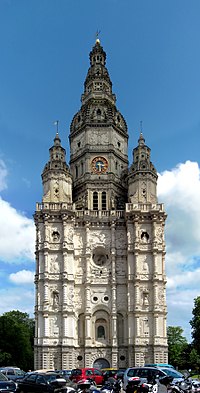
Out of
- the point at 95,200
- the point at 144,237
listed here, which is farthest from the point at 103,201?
the point at 144,237

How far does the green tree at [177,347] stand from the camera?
88894 millimetres

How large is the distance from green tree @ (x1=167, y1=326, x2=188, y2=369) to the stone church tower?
22394 millimetres

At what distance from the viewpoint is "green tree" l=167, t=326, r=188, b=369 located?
292 ft

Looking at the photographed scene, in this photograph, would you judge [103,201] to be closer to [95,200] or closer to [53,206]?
[95,200]

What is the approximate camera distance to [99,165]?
252ft

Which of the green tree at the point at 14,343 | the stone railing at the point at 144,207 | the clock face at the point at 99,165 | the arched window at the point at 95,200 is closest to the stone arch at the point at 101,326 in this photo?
the stone railing at the point at 144,207

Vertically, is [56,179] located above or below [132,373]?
above

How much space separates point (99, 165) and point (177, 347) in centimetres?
4074

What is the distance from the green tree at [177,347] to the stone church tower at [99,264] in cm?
2239

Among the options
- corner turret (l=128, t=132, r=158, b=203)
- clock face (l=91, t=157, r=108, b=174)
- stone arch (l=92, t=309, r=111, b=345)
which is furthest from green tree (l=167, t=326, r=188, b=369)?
clock face (l=91, t=157, r=108, b=174)

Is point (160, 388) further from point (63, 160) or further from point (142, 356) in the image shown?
point (63, 160)

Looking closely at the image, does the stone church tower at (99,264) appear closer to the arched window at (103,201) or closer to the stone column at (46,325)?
the stone column at (46,325)

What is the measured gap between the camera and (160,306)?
66.9 meters

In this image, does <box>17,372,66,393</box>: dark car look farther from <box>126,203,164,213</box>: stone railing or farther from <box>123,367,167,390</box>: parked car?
<box>126,203,164,213</box>: stone railing
